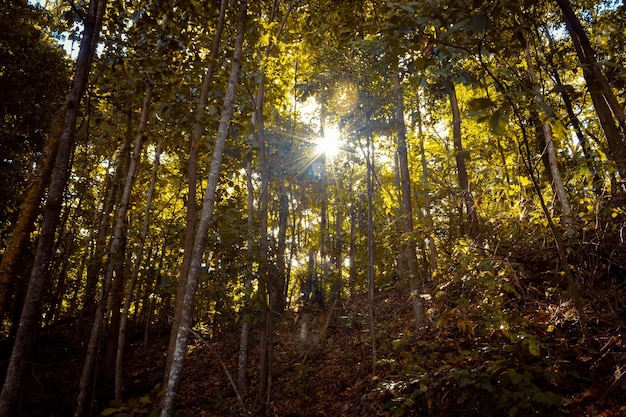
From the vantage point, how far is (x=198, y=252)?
4.62 meters

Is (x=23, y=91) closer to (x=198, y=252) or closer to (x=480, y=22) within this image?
(x=198, y=252)

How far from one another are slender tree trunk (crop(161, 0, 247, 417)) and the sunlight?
6.41m

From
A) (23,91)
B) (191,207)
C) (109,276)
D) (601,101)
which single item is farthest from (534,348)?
(23,91)

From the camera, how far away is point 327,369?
8.18 meters

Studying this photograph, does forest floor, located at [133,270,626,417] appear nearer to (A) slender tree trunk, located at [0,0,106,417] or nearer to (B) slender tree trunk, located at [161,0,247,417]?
(B) slender tree trunk, located at [161,0,247,417]

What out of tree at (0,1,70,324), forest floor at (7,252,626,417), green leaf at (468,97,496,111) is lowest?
forest floor at (7,252,626,417)

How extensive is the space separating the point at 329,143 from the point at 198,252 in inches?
391

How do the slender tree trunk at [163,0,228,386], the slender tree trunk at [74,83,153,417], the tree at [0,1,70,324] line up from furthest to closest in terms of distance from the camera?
the tree at [0,1,70,324] < the slender tree trunk at [74,83,153,417] < the slender tree trunk at [163,0,228,386]

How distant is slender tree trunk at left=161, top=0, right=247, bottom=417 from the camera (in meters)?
4.23

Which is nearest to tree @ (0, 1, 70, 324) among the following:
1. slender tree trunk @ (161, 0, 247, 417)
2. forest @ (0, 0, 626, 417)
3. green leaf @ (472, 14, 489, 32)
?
forest @ (0, 0, 626, 417)

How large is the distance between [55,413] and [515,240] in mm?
10264

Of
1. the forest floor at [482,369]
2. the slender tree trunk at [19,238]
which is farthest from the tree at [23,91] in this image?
the forest floor at [482,369]

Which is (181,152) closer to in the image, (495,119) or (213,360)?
(213,360)

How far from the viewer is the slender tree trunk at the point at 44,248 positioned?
3070 millimetres
